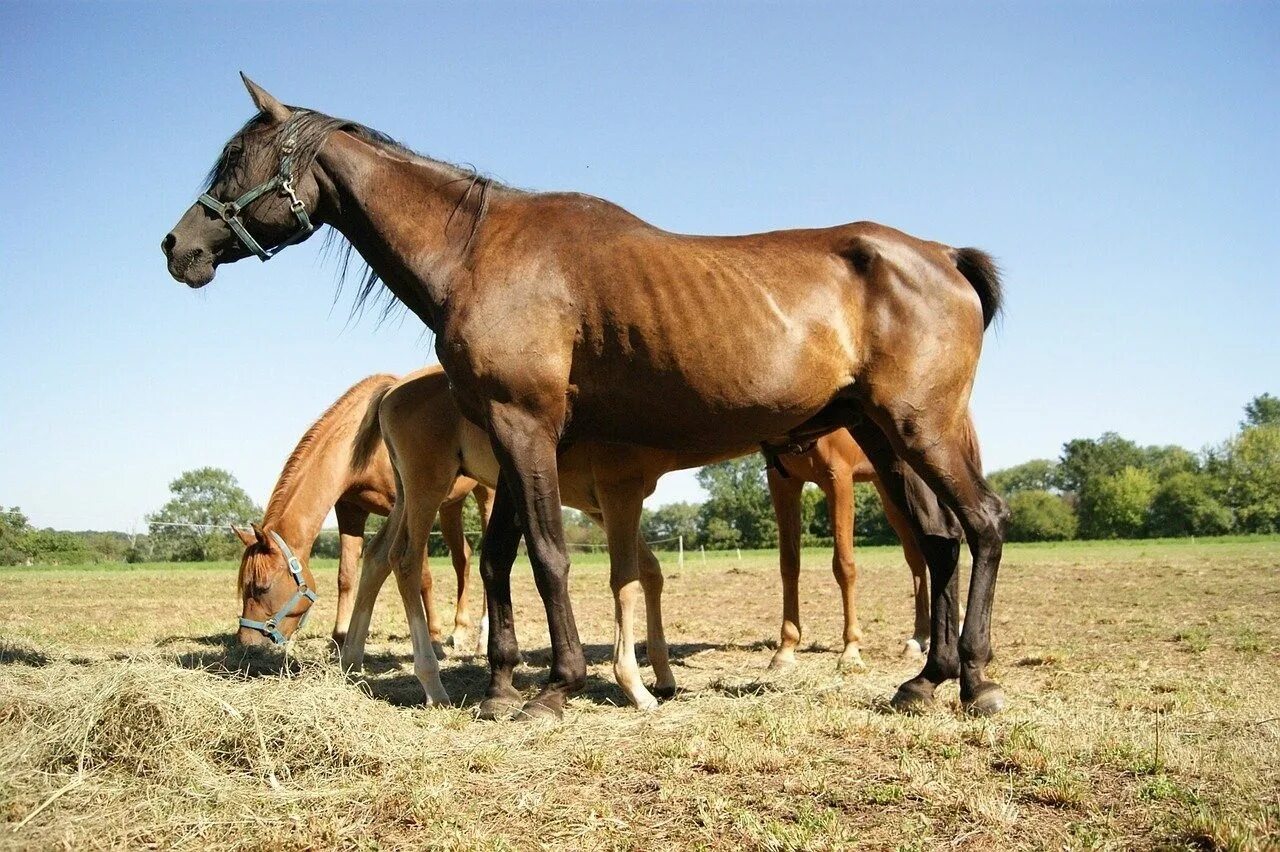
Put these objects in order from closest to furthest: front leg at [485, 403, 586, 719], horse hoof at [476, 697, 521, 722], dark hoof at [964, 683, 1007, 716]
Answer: dark hoof at [964, 683, 1007, 716], front leg at [485, 403, 586, 719], horse hoof at [476, 697, 521, 722]

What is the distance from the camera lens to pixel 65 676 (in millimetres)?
5129

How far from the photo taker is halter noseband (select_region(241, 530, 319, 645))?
8062 mm

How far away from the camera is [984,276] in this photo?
5656 mm

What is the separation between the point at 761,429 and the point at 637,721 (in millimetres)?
1782

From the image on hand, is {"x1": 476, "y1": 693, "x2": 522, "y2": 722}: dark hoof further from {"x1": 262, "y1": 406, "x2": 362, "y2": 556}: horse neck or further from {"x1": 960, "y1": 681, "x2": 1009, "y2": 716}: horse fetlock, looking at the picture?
{"x1": 262, "y1": 406, "x2": 362, "y2": 556}: horse neck

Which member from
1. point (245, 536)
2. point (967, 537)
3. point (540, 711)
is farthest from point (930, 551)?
point (245, 536)

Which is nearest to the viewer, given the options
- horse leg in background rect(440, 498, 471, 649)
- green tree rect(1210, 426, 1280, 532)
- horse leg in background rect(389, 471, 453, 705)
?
horse leg in background rect(389, 471, 453, 705)

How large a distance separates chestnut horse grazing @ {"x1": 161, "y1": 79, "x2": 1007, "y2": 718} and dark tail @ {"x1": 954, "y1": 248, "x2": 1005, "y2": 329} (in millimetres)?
13

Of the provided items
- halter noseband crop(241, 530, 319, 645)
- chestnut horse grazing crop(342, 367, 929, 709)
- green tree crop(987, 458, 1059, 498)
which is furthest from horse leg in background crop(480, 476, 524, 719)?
green tree crop(987, 458, 1059, 498)

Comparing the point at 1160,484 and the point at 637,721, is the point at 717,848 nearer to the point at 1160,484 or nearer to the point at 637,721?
the point at 637,721

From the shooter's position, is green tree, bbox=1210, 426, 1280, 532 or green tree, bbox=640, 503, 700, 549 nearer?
green tree, bbox=1210, 426, 1280, 532

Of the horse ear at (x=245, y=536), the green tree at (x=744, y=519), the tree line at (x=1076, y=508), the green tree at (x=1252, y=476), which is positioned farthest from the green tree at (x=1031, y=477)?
the horse ear at (x=245, y=536)

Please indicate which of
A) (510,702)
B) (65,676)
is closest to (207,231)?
(65,676)

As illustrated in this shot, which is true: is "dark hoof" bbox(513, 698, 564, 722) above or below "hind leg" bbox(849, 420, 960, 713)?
below
